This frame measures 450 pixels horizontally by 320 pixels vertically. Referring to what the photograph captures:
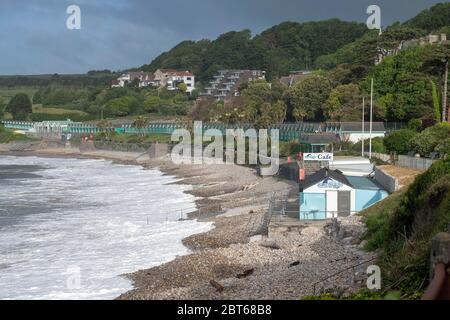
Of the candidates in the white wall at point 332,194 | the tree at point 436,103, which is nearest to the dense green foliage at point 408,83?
the tree at point 436,103

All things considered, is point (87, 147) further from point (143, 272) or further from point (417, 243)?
point (417, 243)

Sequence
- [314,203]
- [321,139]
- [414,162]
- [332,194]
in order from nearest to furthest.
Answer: [314,203], [332,194], [414,162], [321,139]

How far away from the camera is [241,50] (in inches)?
6496

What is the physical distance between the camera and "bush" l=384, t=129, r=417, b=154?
39594 millimetres

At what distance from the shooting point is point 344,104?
2512 inches

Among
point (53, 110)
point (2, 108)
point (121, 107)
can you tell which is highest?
point (2, 108)

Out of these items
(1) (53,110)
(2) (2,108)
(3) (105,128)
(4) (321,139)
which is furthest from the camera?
(2) (2,108)

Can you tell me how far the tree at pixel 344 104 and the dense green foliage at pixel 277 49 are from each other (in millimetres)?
72439

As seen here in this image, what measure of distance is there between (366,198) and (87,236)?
10.9m

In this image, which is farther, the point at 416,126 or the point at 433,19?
the point at 433,19

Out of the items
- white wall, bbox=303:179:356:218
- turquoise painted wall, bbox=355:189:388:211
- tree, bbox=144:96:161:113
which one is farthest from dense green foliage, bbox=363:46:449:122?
tree, bbox=144:96:161:113

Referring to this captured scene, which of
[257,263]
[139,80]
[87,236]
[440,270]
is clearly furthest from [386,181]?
[139,80]

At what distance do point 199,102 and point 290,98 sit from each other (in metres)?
37.8

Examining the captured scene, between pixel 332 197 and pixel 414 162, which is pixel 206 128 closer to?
pixel 414 162
